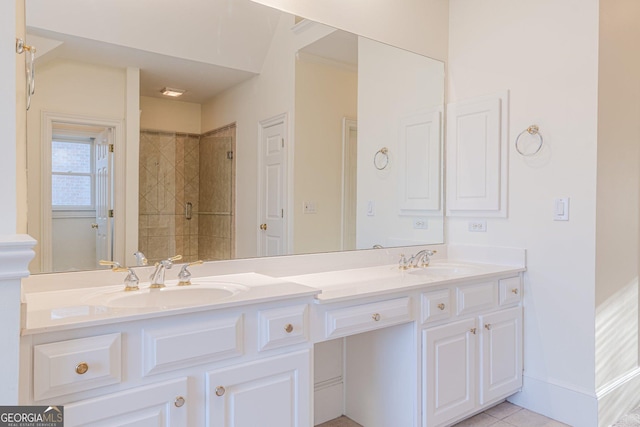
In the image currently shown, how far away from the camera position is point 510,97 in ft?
8.11

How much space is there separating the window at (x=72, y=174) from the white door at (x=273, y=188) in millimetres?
744

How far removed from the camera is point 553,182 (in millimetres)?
2281

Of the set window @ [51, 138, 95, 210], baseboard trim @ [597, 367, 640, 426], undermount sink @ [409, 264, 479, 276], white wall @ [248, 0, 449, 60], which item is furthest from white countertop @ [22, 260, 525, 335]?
white wall @ [248, 0, 449, 60]

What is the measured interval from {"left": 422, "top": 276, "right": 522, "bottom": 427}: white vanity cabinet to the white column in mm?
1522

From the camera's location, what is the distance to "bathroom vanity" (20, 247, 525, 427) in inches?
44.4

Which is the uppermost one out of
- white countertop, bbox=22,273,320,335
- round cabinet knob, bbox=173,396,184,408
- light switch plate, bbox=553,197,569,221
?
light switch plate, bbox=553,197,569,221

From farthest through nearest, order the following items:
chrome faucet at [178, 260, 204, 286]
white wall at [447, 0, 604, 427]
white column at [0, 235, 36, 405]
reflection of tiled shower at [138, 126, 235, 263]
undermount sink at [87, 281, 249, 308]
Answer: white wall at [447, 0, 604, 427] → reflection of tiled shower at [138, 126, 235, 263] → chrome faucet at [178, 260, 204, 286] → undermount sink at [87, 281, 249, 308] → white column at [0, 235, 36, 405]

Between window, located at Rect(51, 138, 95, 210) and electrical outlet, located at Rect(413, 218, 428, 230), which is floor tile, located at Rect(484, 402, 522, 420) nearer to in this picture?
electrical outlet, located at Rect(413, 218, 428, 230)

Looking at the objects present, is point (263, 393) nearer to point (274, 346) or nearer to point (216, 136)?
point (274, 346)

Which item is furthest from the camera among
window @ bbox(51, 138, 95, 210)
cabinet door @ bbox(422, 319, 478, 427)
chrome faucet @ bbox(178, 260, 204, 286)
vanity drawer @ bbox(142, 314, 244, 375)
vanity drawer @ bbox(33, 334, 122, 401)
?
cabinet door @ bbox(422, 319, 478, 427)

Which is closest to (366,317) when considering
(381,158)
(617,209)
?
(381,158)

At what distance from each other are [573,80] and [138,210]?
222 centimetres

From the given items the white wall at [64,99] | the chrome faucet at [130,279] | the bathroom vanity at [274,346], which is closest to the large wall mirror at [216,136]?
the white wall at [64,99]

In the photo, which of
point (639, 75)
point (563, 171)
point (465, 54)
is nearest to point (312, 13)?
point (465, 54)
